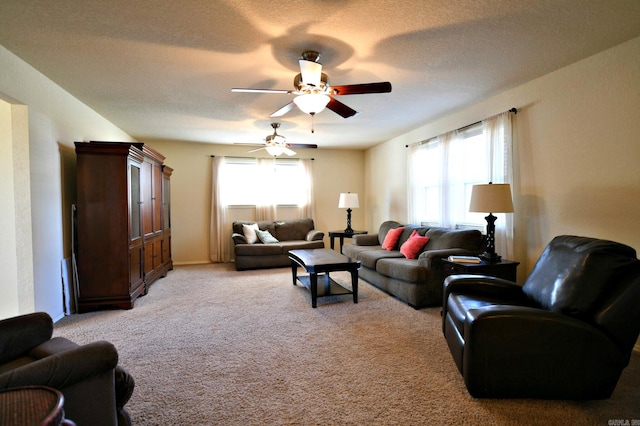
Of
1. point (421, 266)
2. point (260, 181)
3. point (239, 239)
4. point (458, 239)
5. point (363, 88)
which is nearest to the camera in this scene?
point (363, 88)

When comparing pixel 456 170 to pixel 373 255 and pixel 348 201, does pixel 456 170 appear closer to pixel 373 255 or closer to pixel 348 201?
pixel 373 255

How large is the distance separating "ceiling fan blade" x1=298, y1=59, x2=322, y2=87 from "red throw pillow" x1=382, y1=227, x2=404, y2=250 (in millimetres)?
→ 2898

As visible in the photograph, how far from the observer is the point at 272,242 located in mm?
5793

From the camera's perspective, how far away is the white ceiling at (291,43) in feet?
6.38

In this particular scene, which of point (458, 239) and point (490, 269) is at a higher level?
point (458, 239)

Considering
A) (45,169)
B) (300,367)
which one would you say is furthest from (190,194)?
(300,367)

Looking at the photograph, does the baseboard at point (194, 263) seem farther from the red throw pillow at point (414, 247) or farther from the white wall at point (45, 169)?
the red throw pillow at point (414, 247)

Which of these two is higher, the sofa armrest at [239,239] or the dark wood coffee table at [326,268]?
the sofa armrest at [239,239]

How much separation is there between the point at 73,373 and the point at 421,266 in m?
3.02

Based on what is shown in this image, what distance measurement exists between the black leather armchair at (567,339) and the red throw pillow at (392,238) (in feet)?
9.23

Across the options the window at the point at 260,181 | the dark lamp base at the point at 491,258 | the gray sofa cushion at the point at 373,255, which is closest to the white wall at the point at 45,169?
the window at the point at 260,181

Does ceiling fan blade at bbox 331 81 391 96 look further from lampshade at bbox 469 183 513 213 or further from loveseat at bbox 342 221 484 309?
loveseat at bbox 342 221 484 309

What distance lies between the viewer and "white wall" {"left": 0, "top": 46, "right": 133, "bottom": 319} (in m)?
2.65

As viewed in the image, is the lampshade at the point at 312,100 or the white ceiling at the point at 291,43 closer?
the white ceiling at the point at 291,43
